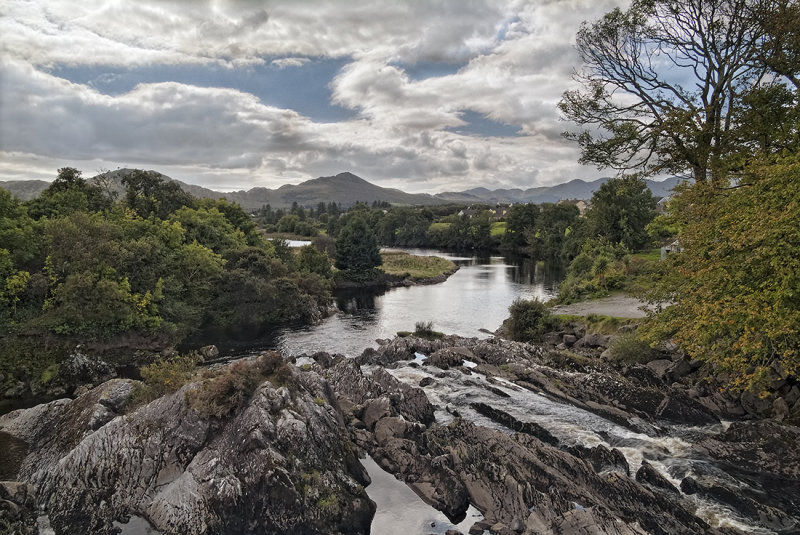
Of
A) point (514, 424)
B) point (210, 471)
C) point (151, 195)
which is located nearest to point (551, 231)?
point (151, 195)

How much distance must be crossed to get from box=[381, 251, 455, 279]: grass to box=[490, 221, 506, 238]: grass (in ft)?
169

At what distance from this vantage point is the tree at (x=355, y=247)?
85312 millimetres

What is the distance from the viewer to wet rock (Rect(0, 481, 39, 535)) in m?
15.8

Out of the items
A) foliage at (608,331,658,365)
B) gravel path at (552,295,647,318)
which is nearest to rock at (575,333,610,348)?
gravel path at (552,295,647,318)

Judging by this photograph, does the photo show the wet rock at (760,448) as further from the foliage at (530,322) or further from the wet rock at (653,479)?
the foliage at (530,322)

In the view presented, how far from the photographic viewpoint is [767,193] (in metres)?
20.0

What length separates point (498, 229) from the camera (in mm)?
166125

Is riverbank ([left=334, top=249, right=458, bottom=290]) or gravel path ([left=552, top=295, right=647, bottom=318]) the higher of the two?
gravel path ([left=552, top=295, right=647, bottom=318])

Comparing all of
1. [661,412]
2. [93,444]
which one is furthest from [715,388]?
[93,444]

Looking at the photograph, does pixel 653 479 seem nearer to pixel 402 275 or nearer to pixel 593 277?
pixel 593 277

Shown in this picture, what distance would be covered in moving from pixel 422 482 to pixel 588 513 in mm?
6814

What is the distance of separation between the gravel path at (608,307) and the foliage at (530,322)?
302 cm

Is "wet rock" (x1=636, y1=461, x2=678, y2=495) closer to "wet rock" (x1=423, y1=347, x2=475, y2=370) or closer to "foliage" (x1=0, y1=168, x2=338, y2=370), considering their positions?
"wet rock" (x1=423, y1=347, x2=475, y2=370)

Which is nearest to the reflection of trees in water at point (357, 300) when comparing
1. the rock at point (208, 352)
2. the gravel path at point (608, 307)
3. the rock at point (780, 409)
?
the rock at point (208, 352)
